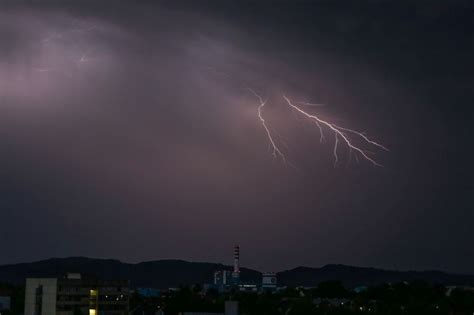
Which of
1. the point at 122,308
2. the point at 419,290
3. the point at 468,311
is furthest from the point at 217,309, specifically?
the point at 419,290

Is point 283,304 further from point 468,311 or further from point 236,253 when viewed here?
point 236,253

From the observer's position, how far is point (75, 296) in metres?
63.3

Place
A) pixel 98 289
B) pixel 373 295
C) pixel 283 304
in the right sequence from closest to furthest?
pixel 98 289 < pixel 283 304 < pixel 373 295

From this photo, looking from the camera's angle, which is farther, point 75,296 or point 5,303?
point 5,303

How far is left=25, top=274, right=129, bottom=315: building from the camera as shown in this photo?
60.9 m

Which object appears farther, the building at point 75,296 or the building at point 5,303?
the building at point 5,303

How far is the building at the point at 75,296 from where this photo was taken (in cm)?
6094

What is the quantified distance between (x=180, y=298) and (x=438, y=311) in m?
31.8

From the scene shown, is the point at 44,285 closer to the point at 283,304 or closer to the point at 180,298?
the point at 180,298

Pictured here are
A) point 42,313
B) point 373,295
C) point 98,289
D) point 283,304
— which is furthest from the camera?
point 373,295

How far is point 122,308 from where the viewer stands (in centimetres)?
6800

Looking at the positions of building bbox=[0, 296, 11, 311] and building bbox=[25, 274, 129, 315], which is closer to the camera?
building bbox=[25, 274, 129, 315]

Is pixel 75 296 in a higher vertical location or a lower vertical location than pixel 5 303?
higher

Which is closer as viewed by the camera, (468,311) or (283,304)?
(468,311)
